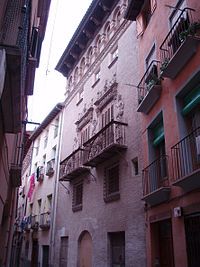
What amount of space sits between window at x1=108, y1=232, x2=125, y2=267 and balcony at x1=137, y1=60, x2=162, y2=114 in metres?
4.96

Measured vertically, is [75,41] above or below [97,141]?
above

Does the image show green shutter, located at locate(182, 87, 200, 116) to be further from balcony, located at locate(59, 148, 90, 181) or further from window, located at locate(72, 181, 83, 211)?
window, located at locate(72, 181, 83, 211)

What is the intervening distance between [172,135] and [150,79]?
2641 millimetres

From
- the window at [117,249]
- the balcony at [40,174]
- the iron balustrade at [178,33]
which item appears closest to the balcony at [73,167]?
the window at [117,249]

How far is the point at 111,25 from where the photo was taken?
18.1 metres

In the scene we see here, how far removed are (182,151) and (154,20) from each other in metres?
5.75

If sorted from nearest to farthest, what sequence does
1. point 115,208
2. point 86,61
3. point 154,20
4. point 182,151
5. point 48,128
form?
point 182,151 → point 154,20 → point 115,208 → point 86,61 → point 48,128

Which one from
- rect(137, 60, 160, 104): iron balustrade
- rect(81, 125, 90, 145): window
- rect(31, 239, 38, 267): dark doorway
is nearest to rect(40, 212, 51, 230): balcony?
rect(31, 239, 38, 267): dark doorway

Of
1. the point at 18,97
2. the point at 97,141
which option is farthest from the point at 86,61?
the point at 18,97

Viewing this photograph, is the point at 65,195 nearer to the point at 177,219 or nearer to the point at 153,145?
the point at 153,145

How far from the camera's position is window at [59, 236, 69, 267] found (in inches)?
716

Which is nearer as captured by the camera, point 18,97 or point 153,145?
point 18,97

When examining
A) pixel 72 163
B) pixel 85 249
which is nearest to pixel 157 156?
pixel 85 249

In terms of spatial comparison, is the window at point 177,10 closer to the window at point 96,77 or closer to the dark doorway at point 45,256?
the window at point 96,77
